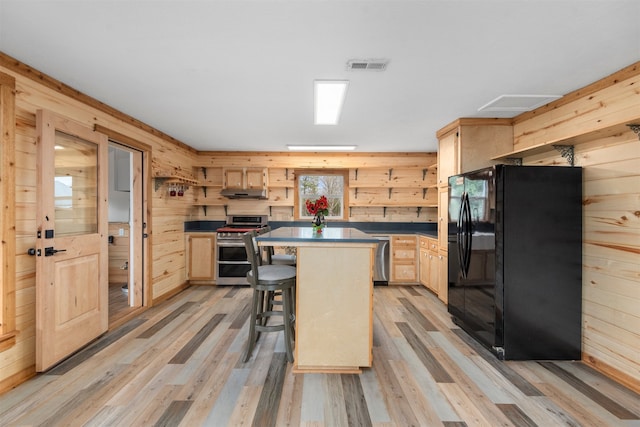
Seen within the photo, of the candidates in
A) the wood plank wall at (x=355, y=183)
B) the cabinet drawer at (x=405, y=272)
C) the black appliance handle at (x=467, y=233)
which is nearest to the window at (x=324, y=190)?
the wood plank wall at (x=355, y=183)

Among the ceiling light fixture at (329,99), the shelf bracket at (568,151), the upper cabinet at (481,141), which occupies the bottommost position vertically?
the shelf bracket at (568,151)

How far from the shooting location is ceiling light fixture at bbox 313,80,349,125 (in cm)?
262

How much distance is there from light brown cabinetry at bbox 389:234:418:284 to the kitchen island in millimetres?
2938

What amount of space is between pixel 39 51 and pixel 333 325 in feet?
9.66

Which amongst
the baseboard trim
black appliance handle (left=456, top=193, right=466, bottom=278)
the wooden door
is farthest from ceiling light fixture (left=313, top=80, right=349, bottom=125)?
the baseboard trim

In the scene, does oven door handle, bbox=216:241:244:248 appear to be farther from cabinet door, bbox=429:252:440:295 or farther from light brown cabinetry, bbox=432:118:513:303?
light brown cabinetry, bbox=432:118:513:303

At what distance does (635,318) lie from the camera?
2.31m

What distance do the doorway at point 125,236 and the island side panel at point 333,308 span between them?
92.9 inches

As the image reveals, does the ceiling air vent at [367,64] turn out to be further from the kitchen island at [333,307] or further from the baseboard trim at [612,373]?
the baseboard trim at [612,373]

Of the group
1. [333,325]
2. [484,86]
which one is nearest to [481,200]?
[484,86]

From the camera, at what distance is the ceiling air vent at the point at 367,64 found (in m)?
2.23

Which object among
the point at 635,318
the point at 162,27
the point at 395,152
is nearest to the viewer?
the point at 162,27

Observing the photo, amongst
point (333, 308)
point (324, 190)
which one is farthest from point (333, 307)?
point (324, 190)

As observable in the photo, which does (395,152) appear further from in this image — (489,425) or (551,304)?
(489,425)
